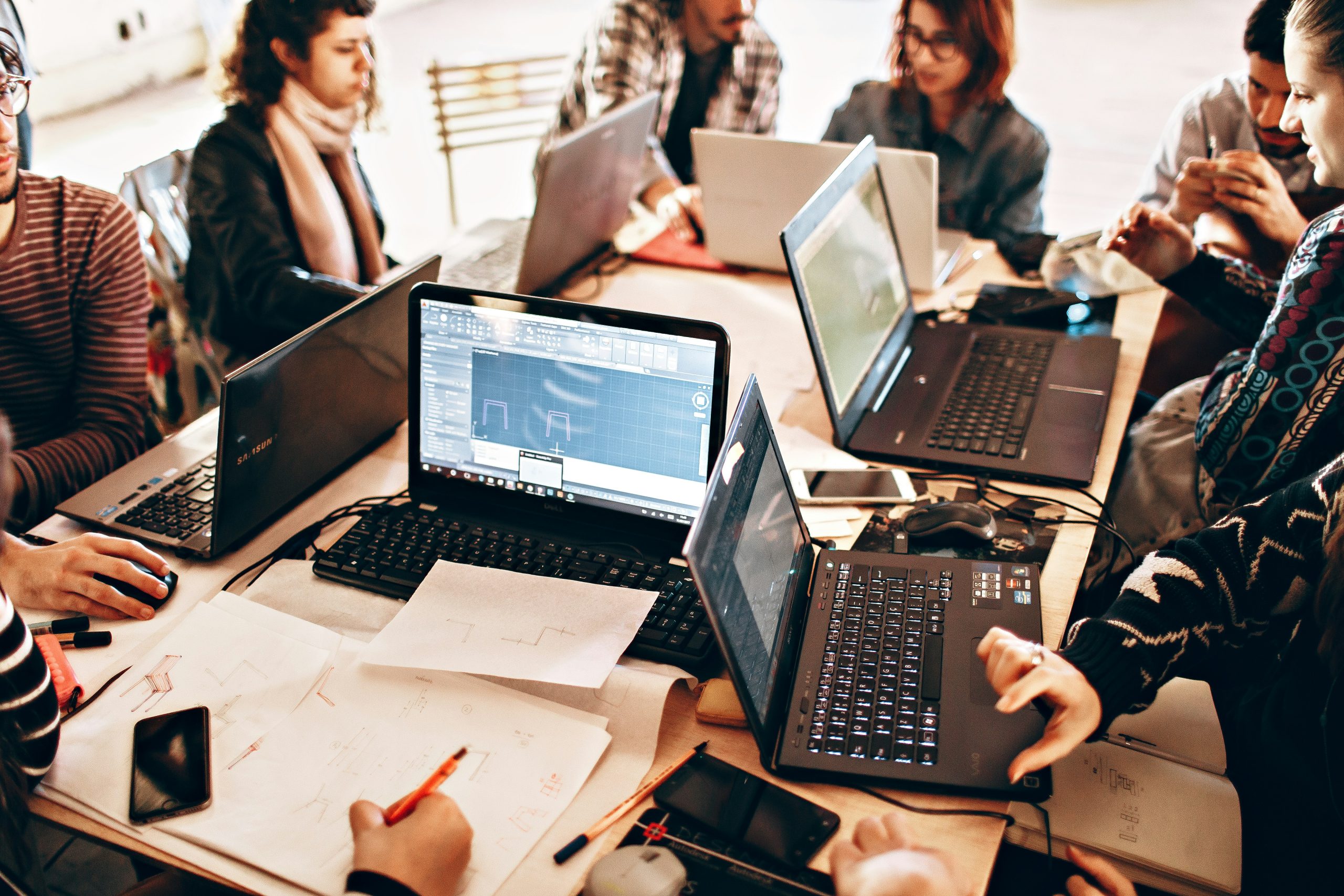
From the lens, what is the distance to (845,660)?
103cm

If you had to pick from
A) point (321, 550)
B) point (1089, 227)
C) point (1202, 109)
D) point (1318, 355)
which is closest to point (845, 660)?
point (321, 550)

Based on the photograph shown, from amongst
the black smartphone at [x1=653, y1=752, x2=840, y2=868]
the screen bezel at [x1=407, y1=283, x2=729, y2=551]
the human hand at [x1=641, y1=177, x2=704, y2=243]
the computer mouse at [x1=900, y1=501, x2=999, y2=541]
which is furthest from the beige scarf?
the black smartphone at [x1=653, y1=752, x2=840, y2=868]

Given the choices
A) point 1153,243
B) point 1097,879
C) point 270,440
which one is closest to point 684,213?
point 1153,243

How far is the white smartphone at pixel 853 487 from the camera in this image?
4.43ft

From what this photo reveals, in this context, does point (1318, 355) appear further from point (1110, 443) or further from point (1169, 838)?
point (1169, 838)

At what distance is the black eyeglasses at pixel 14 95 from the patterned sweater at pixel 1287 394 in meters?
1.83

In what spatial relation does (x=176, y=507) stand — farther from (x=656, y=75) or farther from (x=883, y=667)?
(x=656, y=75)

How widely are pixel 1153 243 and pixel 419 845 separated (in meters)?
→ 1.56

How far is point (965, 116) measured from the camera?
227cm

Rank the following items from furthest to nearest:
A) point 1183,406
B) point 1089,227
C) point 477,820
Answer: point 1089,227 → point 1183,406 → point 477,820

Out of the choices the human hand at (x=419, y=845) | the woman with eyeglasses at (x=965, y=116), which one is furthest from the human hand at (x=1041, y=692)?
the woman with eyeglasses at (x=965, y=116)

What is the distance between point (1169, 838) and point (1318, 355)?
2.35 ft

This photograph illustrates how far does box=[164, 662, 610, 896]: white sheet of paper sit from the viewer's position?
0.88 meters

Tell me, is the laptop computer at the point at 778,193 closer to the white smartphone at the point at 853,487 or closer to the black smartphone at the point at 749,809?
the white smartphone at the point at 853,487
